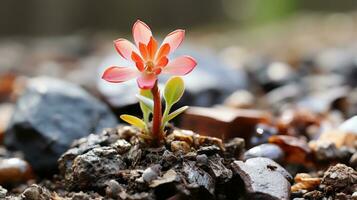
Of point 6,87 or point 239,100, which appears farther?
point 6,87

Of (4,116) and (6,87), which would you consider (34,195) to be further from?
(6,87)

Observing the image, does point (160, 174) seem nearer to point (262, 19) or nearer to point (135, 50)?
point (135, 50)

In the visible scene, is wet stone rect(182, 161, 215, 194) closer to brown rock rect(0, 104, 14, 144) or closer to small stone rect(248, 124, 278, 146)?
small stone rect(248, 124, 278, 146)

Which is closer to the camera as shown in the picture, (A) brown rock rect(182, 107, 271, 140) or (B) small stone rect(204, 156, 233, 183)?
(B) small stone rect(204, 156, 233, 183)

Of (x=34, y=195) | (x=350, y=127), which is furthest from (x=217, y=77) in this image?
(x=34, y=195)

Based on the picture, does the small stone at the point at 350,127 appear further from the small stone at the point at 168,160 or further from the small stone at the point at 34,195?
the small stone at the point at 34,195

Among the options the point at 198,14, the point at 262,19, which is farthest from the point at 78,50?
the point at 198,14

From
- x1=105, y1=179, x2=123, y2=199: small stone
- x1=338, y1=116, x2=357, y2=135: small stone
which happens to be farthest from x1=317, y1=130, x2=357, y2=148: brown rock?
x1=105, y1=179, x2=123, y2=199: small stone
